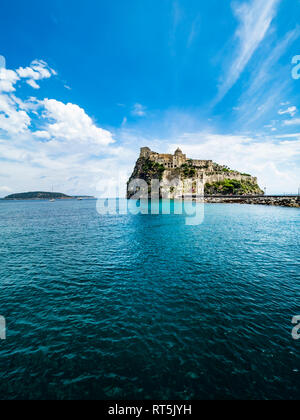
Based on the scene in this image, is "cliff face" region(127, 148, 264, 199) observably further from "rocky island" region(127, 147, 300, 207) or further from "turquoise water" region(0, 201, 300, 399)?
"turquoise water" region(0, 201, 300, 399)

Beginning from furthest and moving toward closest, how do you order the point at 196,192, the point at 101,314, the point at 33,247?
the point at 196,192, the point at 33,247, the point at 101,314

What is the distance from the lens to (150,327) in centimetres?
1180

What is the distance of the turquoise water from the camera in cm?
817

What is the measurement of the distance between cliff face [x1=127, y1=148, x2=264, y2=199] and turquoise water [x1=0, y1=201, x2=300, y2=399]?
14702 centimetres

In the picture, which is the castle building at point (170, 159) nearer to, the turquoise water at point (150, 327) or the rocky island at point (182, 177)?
the rocky island at point (182, 177)

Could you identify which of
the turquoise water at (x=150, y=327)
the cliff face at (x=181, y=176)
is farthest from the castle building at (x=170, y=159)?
the turquoise water at (x=150, y=327)

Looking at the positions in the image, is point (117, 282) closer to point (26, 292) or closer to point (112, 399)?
point (26, 292)

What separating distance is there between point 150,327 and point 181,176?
16405cm

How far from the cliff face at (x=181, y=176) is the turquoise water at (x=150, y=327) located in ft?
482

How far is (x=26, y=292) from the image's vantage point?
16.2m

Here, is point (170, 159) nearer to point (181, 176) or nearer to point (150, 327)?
point (181, 176)

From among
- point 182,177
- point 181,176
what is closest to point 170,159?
point 181,176
